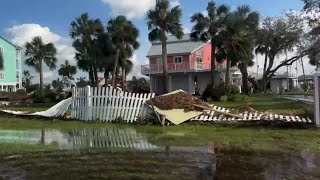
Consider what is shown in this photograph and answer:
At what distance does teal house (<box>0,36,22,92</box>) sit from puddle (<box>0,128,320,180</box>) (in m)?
82.3

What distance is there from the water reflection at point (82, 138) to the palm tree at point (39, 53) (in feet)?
198

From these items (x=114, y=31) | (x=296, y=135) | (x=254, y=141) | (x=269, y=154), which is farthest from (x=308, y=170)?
(x=114, y=31)

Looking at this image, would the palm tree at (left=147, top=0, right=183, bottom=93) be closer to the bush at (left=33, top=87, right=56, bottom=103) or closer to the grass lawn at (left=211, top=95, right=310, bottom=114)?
the bush at (left=33, top=87, right=56, bottom=103)

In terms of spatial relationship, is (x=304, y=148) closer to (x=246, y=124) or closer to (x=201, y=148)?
(x=201, y=148)

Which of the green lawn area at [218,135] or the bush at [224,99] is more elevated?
the bush at [224,99]

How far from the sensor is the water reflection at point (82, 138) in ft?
38.8

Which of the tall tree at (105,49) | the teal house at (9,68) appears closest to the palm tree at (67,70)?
the teal house at (9,68)

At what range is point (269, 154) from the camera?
33.3 ft

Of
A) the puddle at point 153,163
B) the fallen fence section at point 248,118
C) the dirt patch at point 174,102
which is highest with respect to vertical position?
the dirt patch at point 174,102

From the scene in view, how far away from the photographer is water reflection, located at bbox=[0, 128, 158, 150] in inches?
466

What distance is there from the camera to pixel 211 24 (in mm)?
51281

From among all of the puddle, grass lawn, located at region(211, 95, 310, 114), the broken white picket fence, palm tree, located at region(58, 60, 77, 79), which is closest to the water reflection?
the puddle

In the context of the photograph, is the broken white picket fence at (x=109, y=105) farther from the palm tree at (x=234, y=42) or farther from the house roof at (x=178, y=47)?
the house roof at (x=178, y=47)

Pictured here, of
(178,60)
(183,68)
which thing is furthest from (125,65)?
(178,60)
